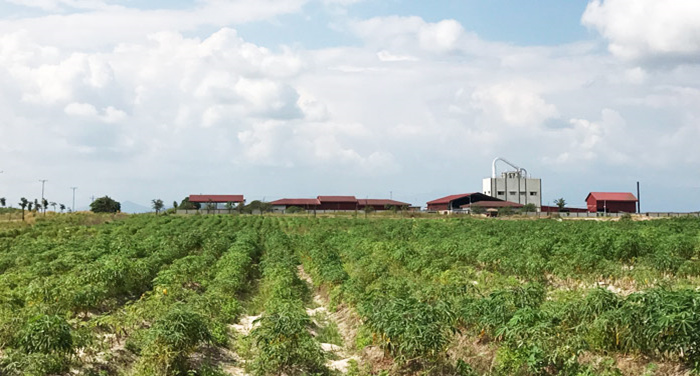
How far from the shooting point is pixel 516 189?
110438 millimetres

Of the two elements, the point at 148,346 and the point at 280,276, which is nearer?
the point at 148,346

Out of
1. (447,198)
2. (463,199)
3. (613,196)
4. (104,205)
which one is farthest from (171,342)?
(104,205)

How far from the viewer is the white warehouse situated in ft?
361

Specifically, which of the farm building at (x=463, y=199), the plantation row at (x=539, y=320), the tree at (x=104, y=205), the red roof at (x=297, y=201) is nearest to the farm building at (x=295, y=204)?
the red roof at (x=297, y=201)

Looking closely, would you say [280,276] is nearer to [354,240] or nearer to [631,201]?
[354,240]

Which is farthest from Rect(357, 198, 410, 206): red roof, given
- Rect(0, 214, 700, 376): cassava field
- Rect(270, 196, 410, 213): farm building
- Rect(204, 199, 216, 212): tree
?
Rect(0, 214, 700, 376): cassava field

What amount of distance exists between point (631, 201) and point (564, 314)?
102 meters

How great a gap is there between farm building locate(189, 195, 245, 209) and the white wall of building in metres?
48.5

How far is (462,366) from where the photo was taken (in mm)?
9906

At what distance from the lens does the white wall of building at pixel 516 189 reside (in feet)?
361

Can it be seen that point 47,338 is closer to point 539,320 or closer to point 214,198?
point 539,320

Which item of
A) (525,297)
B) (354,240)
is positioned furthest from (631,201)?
(525,297)

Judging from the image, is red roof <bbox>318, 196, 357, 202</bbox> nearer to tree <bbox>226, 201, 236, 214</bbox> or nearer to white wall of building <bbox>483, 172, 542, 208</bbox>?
tree <bbox>226, 201, 236, 214</bbox>

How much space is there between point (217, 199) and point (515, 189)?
58.6m
